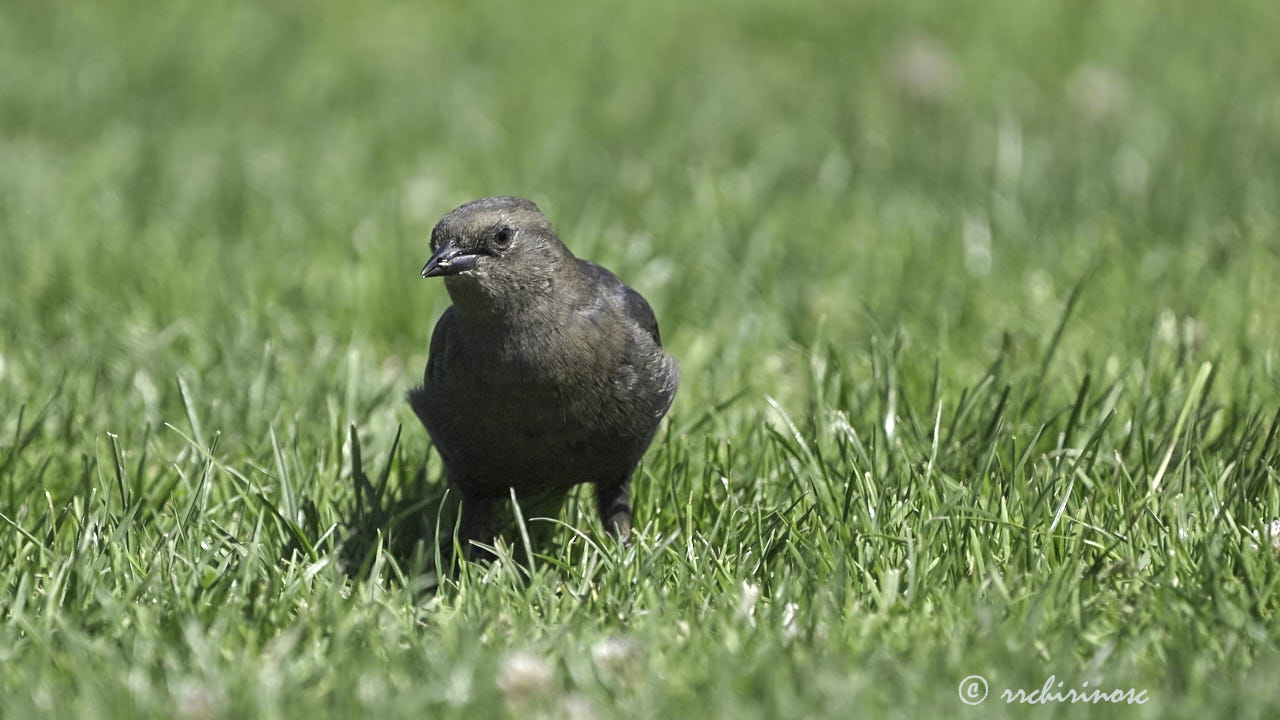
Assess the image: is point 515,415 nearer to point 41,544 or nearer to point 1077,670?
point 41,544

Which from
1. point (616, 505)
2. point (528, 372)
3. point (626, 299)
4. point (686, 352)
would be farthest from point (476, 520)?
point (686, 352)

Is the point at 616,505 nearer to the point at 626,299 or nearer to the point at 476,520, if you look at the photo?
the point at 476,520

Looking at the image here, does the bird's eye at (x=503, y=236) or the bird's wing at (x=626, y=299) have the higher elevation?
the bird's eye at (x=503, y=236)

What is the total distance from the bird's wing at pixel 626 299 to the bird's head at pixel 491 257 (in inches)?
8.2

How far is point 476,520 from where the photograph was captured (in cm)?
396

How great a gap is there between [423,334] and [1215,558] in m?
3.00

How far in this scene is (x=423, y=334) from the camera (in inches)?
209

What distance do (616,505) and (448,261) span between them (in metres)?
0.81

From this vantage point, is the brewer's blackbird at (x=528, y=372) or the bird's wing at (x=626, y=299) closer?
the brewer's blackbird at (x=528, y=372)

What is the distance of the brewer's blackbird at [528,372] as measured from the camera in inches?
144

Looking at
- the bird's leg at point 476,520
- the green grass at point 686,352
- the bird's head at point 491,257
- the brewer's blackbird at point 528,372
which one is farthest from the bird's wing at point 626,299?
the bird's leg at point 476,520

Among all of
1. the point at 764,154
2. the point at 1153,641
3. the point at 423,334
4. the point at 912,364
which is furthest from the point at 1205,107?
the point at 1153,641

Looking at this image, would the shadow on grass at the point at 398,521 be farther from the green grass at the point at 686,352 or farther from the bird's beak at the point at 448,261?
the bird's beak at the point at 448,261

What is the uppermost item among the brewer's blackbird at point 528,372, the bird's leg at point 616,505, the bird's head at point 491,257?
the bird's head at point 491,257
